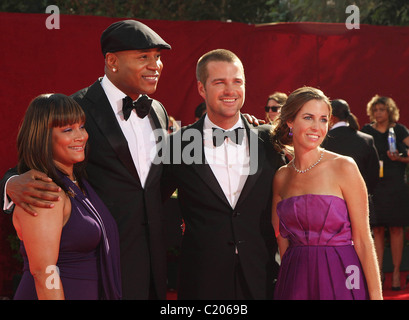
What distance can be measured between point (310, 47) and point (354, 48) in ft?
2.25

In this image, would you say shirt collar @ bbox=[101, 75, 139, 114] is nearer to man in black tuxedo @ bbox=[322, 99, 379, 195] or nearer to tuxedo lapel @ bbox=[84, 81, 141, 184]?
tuxedo lapel @ bbox=[84, 81, 141, 184]

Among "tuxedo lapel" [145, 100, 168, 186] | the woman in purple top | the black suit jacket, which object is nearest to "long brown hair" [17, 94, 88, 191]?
the woman in purple top

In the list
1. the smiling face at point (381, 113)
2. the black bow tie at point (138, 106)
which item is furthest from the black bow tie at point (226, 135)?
the smiling face at point (381, 113)

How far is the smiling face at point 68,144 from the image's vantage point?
3.12 meters

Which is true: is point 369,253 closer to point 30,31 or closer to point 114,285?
point 114,285

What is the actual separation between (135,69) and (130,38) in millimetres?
171

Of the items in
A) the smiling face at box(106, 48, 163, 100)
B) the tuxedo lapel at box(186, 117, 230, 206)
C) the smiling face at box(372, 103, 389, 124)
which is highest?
the smiling face at box(372, 103, 389, 124)

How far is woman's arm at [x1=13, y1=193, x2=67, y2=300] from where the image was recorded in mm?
2863

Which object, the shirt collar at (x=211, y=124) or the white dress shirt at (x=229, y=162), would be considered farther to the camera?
the shirt collar at (x=211, y=124)

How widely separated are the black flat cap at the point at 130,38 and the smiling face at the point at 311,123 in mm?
859

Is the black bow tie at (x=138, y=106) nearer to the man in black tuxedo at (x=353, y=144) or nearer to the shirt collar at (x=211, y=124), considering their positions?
the shirt collar at (x=211, y=124)

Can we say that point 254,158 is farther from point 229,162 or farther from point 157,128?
point 157,128

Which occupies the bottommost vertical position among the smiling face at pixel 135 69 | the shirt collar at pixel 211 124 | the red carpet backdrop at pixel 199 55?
the shirt collar at pixel 211 124
